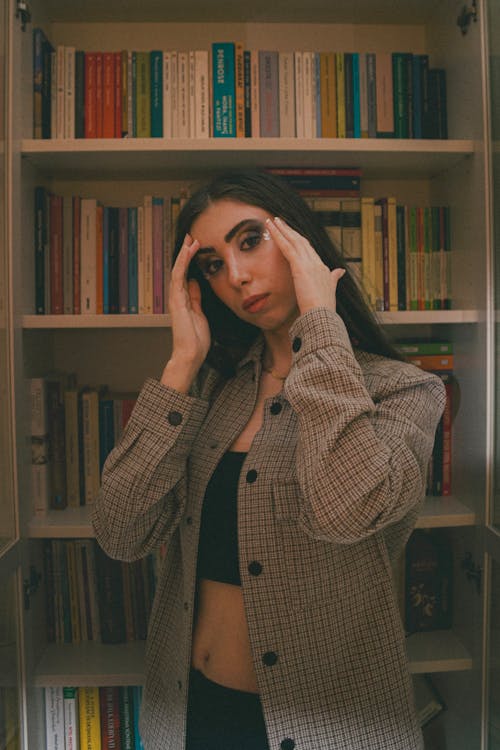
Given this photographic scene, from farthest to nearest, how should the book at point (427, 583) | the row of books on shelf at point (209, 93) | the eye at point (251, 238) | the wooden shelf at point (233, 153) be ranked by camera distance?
the book at point (427, 583) → the row of books on shelf at point (209, 93) → the wooden shelf at point (233, 153) → the eye at point (251, 238)

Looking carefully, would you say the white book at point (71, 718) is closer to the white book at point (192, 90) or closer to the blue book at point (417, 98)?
the white book at point (192, 90)

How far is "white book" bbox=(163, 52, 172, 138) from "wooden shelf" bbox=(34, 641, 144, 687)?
1.29 meters

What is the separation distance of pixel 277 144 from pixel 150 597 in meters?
1.15

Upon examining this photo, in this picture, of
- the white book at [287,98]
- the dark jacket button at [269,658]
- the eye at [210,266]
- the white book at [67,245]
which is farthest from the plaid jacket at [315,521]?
the white book at [287,98]

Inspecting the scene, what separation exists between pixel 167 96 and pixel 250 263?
0.67m

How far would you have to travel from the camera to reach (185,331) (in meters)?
1.21

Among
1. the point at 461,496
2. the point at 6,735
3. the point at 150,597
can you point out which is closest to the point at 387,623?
the point at 461,496

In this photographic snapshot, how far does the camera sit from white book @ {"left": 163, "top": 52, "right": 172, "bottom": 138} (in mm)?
1572

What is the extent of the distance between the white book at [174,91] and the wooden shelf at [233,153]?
84 mm

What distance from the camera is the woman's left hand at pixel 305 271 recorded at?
3.44ft

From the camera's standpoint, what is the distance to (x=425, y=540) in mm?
1685

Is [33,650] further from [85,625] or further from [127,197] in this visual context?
[127,197]

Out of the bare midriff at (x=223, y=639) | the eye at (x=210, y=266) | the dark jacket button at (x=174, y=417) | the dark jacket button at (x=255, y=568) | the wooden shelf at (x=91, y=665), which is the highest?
the eye at (x=210, y=266)

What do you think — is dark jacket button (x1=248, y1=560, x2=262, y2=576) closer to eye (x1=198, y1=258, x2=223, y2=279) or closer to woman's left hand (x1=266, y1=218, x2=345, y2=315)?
woman's left hand (x1=266, y1=218, x2=345, y2=315)
